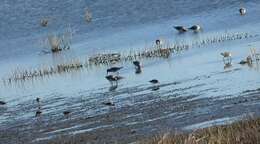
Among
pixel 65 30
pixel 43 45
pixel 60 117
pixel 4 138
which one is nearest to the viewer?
pixel 4 138

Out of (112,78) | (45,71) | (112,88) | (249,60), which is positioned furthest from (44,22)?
(249,60)

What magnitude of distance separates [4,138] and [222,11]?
24.5 metres

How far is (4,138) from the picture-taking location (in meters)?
18.5

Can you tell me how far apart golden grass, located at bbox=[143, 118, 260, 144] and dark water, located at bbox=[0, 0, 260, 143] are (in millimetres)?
3870

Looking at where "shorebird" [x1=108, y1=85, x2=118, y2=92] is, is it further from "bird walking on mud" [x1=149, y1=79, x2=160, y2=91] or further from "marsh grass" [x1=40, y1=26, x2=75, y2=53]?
"marsh grass" [x1=40, y1=26, x2=75, y2=53]

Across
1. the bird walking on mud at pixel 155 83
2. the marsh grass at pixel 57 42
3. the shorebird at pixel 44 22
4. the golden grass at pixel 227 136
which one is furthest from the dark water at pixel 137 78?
the golden grass at pixel 227 136

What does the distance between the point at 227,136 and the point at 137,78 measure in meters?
13.3

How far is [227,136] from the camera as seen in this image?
10.8m

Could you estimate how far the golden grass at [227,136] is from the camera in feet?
34.1

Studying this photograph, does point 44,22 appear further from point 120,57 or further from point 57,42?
point 120,57

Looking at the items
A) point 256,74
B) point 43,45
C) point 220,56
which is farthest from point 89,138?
point 43,45

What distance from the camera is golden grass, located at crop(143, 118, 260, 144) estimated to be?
1039cm

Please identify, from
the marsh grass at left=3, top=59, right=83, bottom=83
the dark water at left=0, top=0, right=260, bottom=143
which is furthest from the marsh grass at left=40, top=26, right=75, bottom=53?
the marsh grass at left=3, top=59, right=83, bottom=83

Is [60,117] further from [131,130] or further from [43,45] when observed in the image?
[43,45]
